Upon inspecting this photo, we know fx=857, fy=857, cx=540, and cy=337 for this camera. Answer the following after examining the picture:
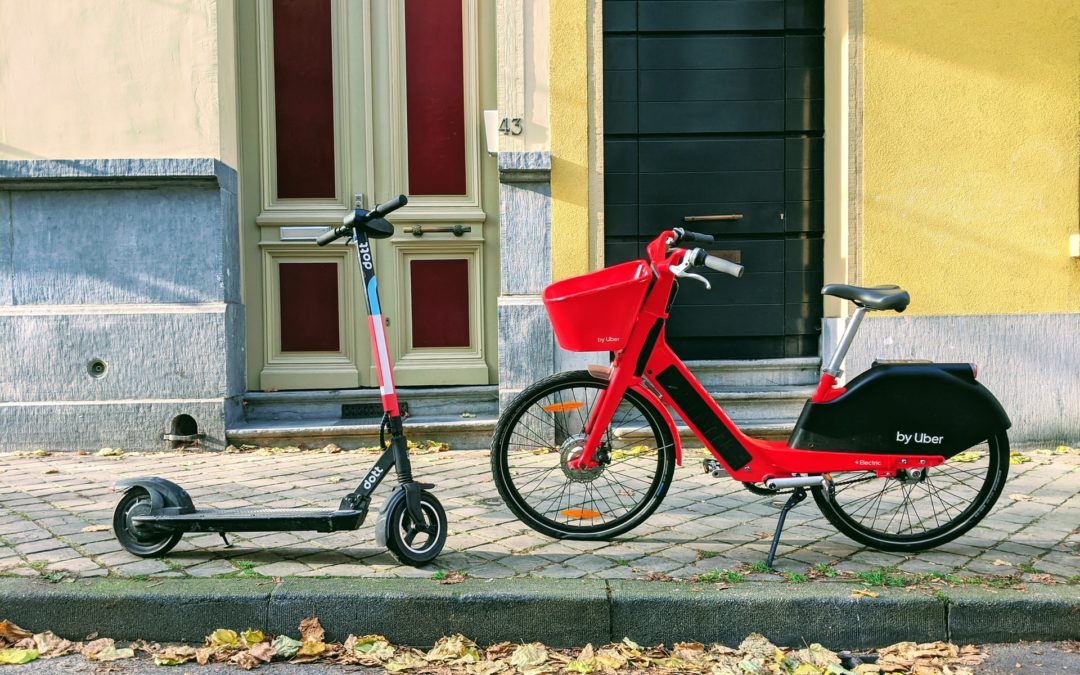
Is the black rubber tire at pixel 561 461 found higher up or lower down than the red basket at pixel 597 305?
lower down

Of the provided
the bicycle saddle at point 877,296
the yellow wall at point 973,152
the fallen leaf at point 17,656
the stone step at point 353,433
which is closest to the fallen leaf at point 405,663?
the fallen leaf at point 17,656

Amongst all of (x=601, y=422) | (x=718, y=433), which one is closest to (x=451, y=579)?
(x=601, y=422)

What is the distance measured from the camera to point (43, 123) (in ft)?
19.0

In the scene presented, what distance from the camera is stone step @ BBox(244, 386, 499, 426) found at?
6102 millimetres

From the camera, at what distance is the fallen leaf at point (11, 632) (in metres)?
2.94

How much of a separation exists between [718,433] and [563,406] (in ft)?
2.22

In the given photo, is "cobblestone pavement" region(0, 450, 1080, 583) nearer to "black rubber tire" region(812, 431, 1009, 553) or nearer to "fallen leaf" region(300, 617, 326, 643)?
"black rubber tire" region(812, 431, 1009, 553)

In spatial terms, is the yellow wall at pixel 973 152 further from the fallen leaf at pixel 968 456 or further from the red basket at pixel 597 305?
the red basket at pixel 597 305

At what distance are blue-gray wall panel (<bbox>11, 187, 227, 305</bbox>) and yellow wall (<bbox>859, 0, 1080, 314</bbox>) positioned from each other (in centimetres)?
455

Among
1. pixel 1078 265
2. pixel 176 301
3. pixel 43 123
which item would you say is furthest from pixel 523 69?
pixel 1078 265

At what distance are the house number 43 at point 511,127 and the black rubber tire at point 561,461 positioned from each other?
2.72 meters

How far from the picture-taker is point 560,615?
299 cm

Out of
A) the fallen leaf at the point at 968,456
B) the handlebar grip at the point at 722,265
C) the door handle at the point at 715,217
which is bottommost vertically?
the fallen leaf at the point at 968,456

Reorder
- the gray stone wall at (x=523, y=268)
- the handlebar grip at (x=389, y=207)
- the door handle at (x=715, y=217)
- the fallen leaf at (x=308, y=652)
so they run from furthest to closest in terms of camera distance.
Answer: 1. the door handle at (x=715, y=217)
2. the gray stone wall at (x=523, y=268)
3. the handlebar grip at (x=389, y=207)
4. the fallen leaf at (x=308, y=652)
